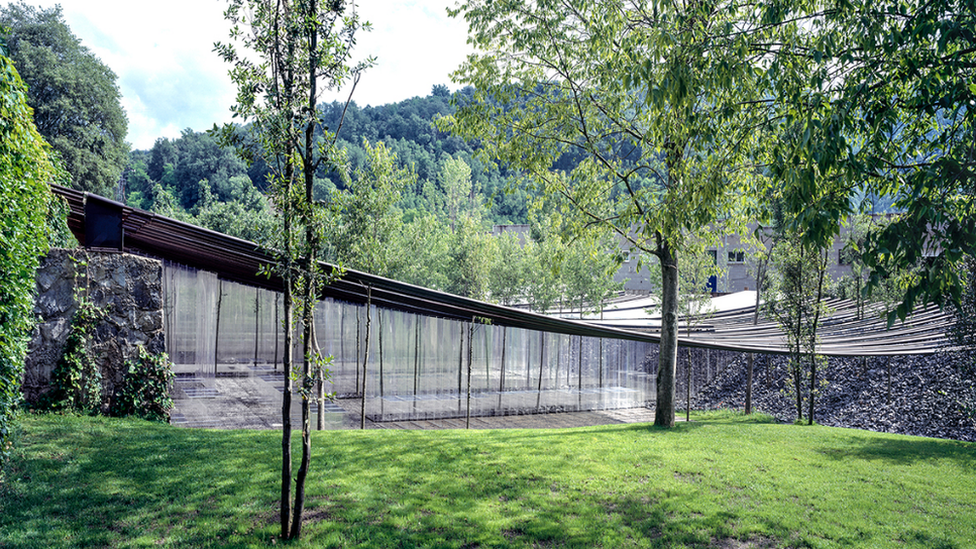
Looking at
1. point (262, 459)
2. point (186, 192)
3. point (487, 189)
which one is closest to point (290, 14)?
point (262, 459)

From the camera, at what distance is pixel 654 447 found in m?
7.97

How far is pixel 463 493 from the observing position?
215 inches

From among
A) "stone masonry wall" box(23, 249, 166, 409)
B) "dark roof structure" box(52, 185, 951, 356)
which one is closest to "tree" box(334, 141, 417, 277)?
"dark roof structure" box(52, 185, 951, 356)

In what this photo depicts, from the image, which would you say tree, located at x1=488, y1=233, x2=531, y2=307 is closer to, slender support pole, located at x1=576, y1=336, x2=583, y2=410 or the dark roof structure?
slender support pole, located at x1=576, y1=336, x2=583, y2=410

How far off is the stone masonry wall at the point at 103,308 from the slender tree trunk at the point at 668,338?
7.83m

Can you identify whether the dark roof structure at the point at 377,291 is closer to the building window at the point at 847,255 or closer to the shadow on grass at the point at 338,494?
the shadow on grass at the point at 338,494

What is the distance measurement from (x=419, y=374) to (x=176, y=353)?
6.97 meters

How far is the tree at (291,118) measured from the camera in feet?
12.8

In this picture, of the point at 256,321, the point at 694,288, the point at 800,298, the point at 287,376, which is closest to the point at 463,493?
the point at 287,376

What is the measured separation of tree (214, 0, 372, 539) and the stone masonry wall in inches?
212

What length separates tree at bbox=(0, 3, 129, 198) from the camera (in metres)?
26.3

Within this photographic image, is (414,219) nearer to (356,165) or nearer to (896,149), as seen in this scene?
(356,165)

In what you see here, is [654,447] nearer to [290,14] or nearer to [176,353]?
[290,14]

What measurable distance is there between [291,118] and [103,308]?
594 cm
